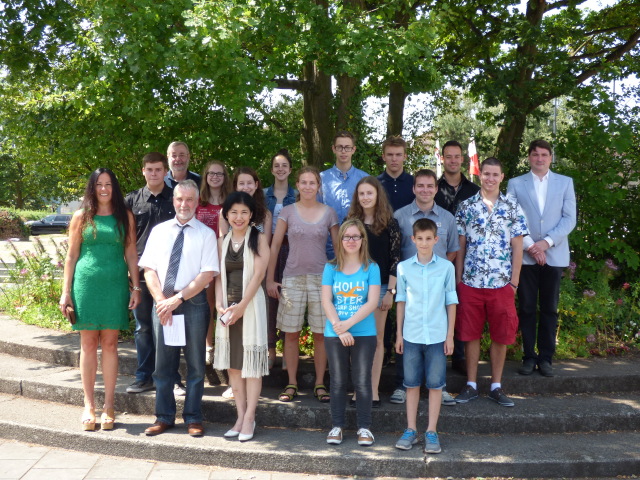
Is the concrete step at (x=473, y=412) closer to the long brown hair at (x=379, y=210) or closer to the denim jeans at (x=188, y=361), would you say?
the denim jeans at (x=188, y=361)

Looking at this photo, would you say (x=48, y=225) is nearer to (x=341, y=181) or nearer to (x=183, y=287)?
(x=341, y=181)

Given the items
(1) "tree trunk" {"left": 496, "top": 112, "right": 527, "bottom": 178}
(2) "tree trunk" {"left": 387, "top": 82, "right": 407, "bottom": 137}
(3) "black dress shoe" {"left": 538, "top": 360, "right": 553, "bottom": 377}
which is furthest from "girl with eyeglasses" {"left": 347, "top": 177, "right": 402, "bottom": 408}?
Result: (2) "tree trunk" {"left": 387, "top": 82, "right": 407, "bottom": 137}

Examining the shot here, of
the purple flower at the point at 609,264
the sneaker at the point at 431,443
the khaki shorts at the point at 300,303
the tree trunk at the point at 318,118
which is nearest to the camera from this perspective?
the sneaker at the point at 431,443

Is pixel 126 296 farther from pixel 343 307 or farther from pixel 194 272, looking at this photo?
pixel 343 307

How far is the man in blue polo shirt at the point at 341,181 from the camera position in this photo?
5.09m

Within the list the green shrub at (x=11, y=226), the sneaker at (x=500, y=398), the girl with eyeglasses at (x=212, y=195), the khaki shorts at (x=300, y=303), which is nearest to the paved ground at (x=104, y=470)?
the khaki shorts at (x=300, y=303)

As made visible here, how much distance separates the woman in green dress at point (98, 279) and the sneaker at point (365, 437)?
196 cm

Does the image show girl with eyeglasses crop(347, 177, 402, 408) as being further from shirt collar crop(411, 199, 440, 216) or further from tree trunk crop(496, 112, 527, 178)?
tree trunk crop(496, 112, 527, 178)

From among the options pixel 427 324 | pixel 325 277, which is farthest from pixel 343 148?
pixel 427 324

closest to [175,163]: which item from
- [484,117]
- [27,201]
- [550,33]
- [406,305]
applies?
[406,305]

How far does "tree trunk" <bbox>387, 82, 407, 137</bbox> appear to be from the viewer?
10289mm

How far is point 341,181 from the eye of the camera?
5164mm

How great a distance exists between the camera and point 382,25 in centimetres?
643

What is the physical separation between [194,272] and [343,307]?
3.84 ft
